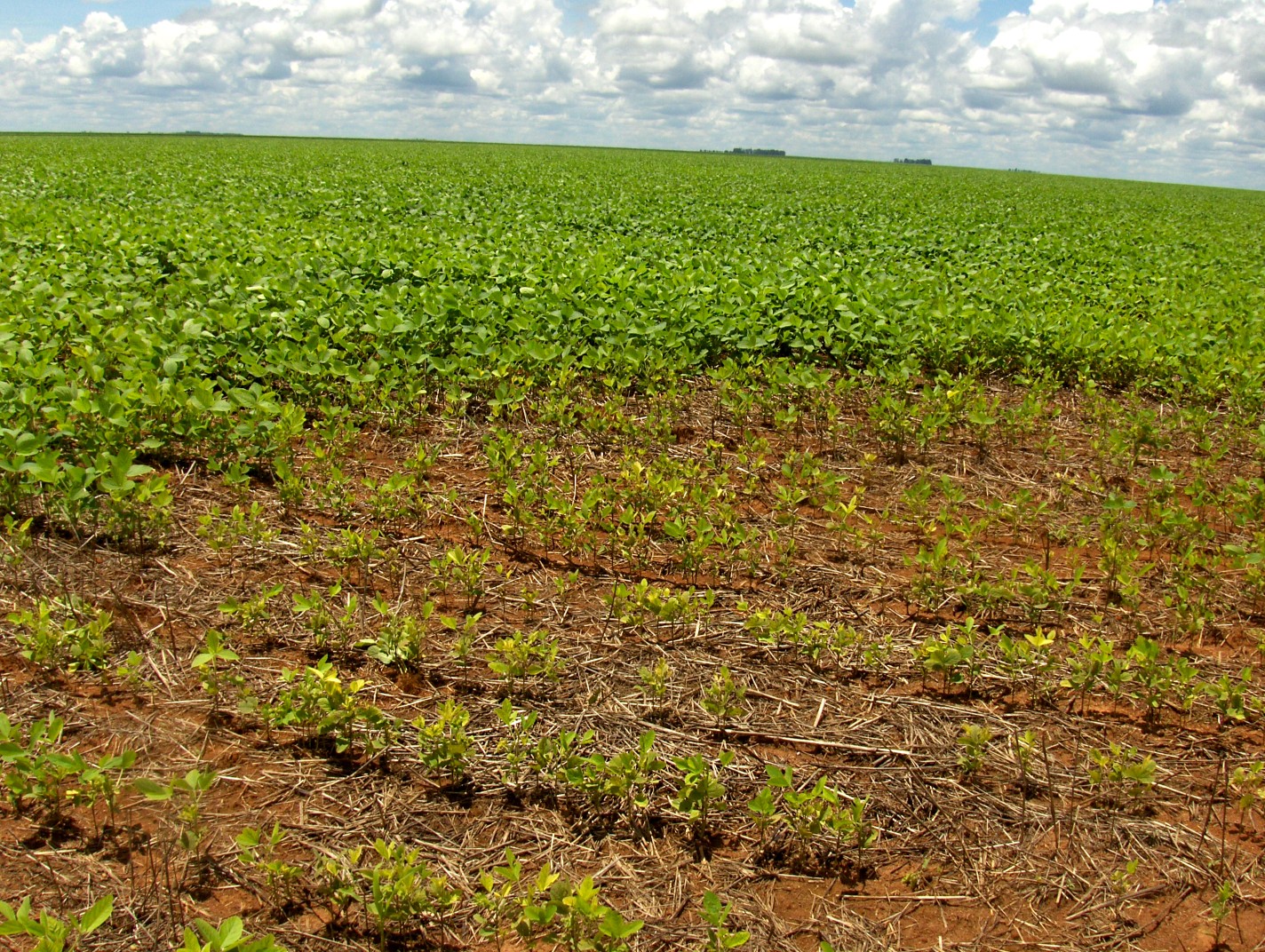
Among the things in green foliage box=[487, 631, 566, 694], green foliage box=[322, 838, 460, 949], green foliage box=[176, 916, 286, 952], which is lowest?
green foliage box=[322, 838, 460, 949]

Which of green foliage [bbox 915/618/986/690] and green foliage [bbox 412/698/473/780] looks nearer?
green foliage [bbox 412/698/473/780]

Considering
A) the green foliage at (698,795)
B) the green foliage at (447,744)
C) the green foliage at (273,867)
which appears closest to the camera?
the green foliage at (273,867)

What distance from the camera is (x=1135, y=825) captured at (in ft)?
7.50

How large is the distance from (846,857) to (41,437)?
11.3 feet

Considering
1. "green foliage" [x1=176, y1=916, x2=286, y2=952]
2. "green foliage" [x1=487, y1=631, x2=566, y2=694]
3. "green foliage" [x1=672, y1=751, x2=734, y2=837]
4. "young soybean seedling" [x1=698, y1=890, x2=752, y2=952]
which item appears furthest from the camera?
"green foliage" [x1=487, y1=631, x2=566, y2=694]

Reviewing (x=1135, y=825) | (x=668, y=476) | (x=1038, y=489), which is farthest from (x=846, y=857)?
(x=1038, y=489)

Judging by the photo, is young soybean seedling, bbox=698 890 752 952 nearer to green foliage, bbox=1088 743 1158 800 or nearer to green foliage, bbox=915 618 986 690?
green foliage, bbox=1088 743 1158 800

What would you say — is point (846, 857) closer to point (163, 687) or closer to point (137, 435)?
point (163, 687)

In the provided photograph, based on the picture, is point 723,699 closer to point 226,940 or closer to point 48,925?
point 226,940

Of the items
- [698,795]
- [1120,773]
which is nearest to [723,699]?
[698,795]

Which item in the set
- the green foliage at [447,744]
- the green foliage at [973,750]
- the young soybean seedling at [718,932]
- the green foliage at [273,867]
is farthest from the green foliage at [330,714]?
the green foliage at [973,750]

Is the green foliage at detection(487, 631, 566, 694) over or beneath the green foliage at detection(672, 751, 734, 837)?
over

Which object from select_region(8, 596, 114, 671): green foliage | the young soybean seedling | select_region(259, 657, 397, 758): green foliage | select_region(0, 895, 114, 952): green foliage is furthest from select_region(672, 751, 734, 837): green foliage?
select_region(8, 596, 114, 671): green foliage

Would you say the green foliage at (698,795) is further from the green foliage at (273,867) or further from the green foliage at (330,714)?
the green foliage at (273,867)
